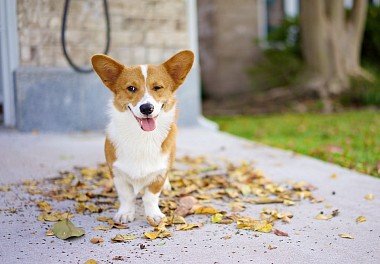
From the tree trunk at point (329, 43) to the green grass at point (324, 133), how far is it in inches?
36.2

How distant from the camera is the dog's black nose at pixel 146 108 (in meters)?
2.77

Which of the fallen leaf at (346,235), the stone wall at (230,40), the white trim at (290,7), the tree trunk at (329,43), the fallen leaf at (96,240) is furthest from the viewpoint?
the white trim at (290,7)

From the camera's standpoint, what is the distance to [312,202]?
3.50 meters

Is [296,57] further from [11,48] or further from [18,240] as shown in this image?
[18,240]

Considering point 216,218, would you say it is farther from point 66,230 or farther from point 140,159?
point 66,230

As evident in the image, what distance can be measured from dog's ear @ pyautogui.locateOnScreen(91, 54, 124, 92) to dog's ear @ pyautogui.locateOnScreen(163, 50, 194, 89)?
27cm

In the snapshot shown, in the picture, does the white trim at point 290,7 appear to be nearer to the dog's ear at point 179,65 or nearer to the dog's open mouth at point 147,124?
the dog's ear at point 179,65

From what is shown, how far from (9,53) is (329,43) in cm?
552

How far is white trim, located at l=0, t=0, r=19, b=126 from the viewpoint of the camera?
568 cm

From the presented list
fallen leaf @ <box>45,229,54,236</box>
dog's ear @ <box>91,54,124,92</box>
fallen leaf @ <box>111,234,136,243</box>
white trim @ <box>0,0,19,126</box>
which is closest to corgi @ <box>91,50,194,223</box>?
dog's ear @ <box>91,54,124,92</box>

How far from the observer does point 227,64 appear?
11180mm

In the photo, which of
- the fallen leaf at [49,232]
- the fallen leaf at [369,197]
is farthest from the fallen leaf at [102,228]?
the fallen leaf at [369,197]

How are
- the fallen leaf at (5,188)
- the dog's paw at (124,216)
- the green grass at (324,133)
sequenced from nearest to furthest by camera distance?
the dog's paw at (124,216) → the fallen leaf at (5,188) → the green grass at (324,133)

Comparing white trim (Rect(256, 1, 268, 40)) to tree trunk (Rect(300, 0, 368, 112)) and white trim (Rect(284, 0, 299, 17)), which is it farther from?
tree trunk (Rect(300, 0, 368, 112))
